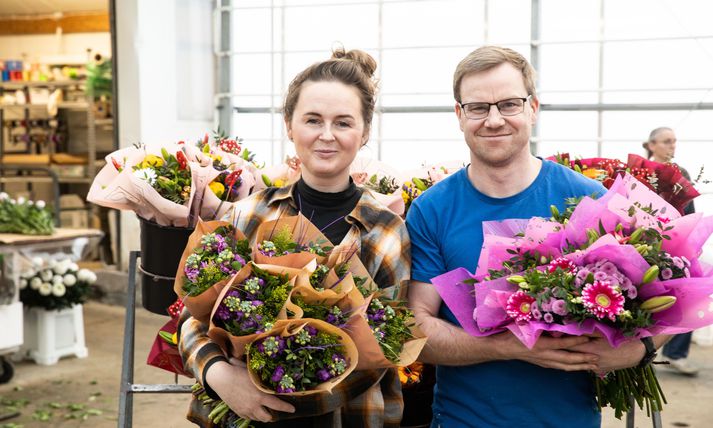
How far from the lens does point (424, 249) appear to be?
182 centimetres

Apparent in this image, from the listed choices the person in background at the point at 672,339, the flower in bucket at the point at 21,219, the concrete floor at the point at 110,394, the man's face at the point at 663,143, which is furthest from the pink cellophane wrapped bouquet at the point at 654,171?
the flower in bucket at the point at 21,219

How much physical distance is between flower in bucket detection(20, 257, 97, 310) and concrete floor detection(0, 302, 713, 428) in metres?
0.43

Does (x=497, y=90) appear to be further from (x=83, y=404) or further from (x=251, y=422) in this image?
(x=83, y=404)

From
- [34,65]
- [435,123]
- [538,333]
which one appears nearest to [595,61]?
[435,123]

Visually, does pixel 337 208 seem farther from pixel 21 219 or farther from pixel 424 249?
pixel 21 219

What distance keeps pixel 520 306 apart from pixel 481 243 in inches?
9.6

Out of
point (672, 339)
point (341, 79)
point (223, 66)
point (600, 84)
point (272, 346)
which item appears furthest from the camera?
point (223, 66)

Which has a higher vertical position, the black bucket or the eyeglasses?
the eyeglasses

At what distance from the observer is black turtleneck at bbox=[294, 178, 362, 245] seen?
1.87 meters

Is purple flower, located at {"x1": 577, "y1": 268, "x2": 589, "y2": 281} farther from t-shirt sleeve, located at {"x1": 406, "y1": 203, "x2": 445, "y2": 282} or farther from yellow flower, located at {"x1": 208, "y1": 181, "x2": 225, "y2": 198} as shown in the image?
yellow flower, located at {"x1": 208, "y1": 181, "x2": 225, "y2": 198}

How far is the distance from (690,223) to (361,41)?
564 centimetres

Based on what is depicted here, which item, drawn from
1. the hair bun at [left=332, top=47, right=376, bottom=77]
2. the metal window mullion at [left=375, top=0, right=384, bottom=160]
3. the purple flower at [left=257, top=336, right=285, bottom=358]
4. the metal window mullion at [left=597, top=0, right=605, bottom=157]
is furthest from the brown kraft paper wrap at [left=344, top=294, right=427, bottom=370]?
the metal window mullion at [left=375, top=0, right=384, bottom=160]

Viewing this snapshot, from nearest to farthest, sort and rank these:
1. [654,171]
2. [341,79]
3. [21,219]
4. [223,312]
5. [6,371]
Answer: [223,312] < [341,79] < [654,171] < [6,371] < [21,219]

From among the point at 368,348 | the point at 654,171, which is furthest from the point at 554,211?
the point at 654,171
